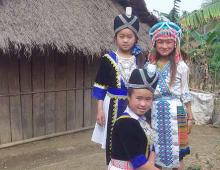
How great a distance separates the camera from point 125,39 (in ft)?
9.53

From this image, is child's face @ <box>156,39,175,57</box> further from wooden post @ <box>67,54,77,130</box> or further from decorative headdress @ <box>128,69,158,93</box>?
wooden post @ <box>67,54,77,130</box>

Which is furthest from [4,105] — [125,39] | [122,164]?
[122,164]

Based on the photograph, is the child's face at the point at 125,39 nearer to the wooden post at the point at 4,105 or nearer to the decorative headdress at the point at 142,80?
the decorative headdress at the point at 142,80

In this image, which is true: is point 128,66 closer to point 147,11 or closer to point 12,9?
point 12,9

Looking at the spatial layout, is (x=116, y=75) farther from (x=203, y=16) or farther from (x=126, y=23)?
(x=203, y=16)

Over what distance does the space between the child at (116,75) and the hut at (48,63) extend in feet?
6.25

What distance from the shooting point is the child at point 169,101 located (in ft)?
9.22

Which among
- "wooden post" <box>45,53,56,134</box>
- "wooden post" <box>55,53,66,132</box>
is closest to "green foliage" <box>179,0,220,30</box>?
"wooden post" <box>55,53,66,132</box>

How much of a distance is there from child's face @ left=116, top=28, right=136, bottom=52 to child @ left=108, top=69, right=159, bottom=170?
81 cm

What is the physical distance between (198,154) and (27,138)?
2.76 metres

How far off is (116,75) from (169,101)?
1.71 feet

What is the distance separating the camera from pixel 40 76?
18.3ft

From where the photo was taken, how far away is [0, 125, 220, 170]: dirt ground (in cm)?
448

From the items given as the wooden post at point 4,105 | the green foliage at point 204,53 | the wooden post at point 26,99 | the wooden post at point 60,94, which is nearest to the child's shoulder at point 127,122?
the wooden post at point 4,105
